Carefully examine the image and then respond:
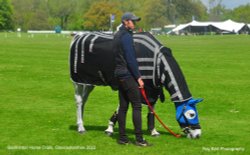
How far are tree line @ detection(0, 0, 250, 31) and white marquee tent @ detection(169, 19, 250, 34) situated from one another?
849 inches

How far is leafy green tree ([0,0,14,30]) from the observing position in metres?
144

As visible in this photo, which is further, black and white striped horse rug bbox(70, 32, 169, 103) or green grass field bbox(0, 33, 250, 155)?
black and white striped horse rug bbox(70, 32, 169, 103)

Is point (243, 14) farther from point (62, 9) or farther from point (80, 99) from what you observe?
point (80, 99)

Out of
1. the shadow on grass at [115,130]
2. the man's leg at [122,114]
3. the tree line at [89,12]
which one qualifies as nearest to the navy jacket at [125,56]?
the man's leg at [122,114]

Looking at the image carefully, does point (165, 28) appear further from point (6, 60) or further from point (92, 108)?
point (92, 108)

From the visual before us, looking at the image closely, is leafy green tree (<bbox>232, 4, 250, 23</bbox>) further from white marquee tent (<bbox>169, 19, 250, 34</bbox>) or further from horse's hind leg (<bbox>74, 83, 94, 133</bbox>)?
horse's hind leg (<bbox>74, 83, 94, 133</bbox>)

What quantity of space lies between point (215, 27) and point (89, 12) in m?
37.9

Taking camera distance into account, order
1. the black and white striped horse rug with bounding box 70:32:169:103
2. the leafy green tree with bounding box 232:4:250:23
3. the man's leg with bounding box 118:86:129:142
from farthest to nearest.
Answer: the leafy green tree with bounding box 232:4:250:23
the black and white striped horse rug with bounding box 70:32:169:103
the man's leg with bounding box 118:86:129:142

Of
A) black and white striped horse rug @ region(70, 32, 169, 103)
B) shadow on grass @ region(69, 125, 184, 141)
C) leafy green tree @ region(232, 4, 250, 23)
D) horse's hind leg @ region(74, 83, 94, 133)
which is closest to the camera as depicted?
black and white striped horse rug @ region(70, 32, 169, 103)

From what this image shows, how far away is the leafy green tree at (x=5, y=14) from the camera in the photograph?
472 feet

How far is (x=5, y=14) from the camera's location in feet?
473

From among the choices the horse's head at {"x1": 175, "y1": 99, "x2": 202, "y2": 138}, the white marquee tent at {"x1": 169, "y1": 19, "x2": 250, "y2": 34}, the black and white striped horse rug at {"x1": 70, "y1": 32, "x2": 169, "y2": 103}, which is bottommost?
the white marquee tent at {"x1": 169, "y1": 19, "x2": 250, "y2": 34}

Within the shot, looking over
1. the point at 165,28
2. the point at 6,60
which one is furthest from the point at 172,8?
the point at 6,60

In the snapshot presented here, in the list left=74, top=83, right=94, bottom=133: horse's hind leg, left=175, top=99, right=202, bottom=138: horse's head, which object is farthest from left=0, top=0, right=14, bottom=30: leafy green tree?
left=175, top=99, right=202, bottom=138: horse's head
